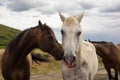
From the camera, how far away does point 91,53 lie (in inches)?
397

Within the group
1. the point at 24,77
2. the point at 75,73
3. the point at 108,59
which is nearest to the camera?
the point at 75,73

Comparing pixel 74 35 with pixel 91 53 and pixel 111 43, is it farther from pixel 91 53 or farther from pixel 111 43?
pixel 111 43

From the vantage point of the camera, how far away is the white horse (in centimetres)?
742

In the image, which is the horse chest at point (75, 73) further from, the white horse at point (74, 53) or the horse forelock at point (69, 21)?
the horse forelock at point (69, 21)

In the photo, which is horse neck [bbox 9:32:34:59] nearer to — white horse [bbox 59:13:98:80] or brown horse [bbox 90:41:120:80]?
white horse [bbox 59:13:98:80]

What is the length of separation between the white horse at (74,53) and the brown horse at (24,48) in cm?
162

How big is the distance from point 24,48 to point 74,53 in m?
3.75

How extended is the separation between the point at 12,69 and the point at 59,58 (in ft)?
5.32

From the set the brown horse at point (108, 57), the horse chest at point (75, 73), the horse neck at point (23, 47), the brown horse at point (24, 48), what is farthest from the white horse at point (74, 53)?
the brown horse at point (108, 57)

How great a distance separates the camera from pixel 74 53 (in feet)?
24.4

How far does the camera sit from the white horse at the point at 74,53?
7418 mm

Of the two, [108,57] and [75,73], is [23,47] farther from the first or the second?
[108,57]

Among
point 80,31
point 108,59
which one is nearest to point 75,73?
point 80,31

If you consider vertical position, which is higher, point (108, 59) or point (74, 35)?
point (74, 35)
